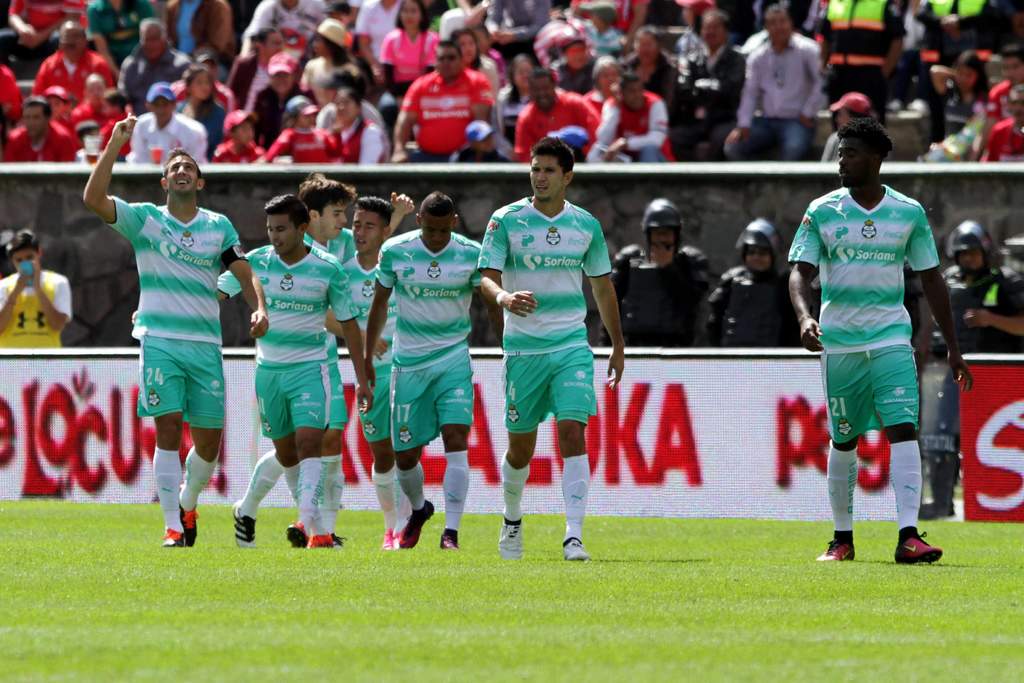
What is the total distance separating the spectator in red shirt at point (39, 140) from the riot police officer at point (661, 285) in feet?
23.6

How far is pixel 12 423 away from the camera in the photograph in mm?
18000

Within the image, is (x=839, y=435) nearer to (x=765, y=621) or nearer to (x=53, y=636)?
(x=765, y=621)

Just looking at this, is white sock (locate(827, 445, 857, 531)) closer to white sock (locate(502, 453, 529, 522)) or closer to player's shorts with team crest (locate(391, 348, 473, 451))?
white sock (locate(502, 453, 529, 522))


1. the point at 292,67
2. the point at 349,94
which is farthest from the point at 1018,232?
the point at 292,67

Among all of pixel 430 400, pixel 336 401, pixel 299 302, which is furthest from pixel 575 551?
pixel 299 302

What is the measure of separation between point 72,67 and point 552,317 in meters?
13.5

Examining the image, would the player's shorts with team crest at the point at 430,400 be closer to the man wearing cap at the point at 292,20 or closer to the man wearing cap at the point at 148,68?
the man wearing cap at the point at 148,68

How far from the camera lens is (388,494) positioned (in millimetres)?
14008

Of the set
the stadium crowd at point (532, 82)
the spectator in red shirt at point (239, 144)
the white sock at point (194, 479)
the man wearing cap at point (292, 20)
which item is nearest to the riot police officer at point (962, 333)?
the stadium crowd at point (532, 82)

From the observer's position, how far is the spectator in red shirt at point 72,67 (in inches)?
947

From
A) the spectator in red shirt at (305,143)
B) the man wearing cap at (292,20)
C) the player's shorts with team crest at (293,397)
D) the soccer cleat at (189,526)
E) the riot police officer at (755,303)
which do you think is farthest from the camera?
the man wearing cap at (292,20)

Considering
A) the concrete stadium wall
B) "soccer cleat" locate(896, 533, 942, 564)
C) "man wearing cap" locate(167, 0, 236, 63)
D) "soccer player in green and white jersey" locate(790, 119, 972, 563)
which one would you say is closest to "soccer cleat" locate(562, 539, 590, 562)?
"soccer player in green and white jersey" locate(790, 119, 972, 563)

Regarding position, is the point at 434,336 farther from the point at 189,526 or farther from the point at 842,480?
the point at 842,480

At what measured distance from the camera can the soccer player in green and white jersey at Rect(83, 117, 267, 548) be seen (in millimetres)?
12867
